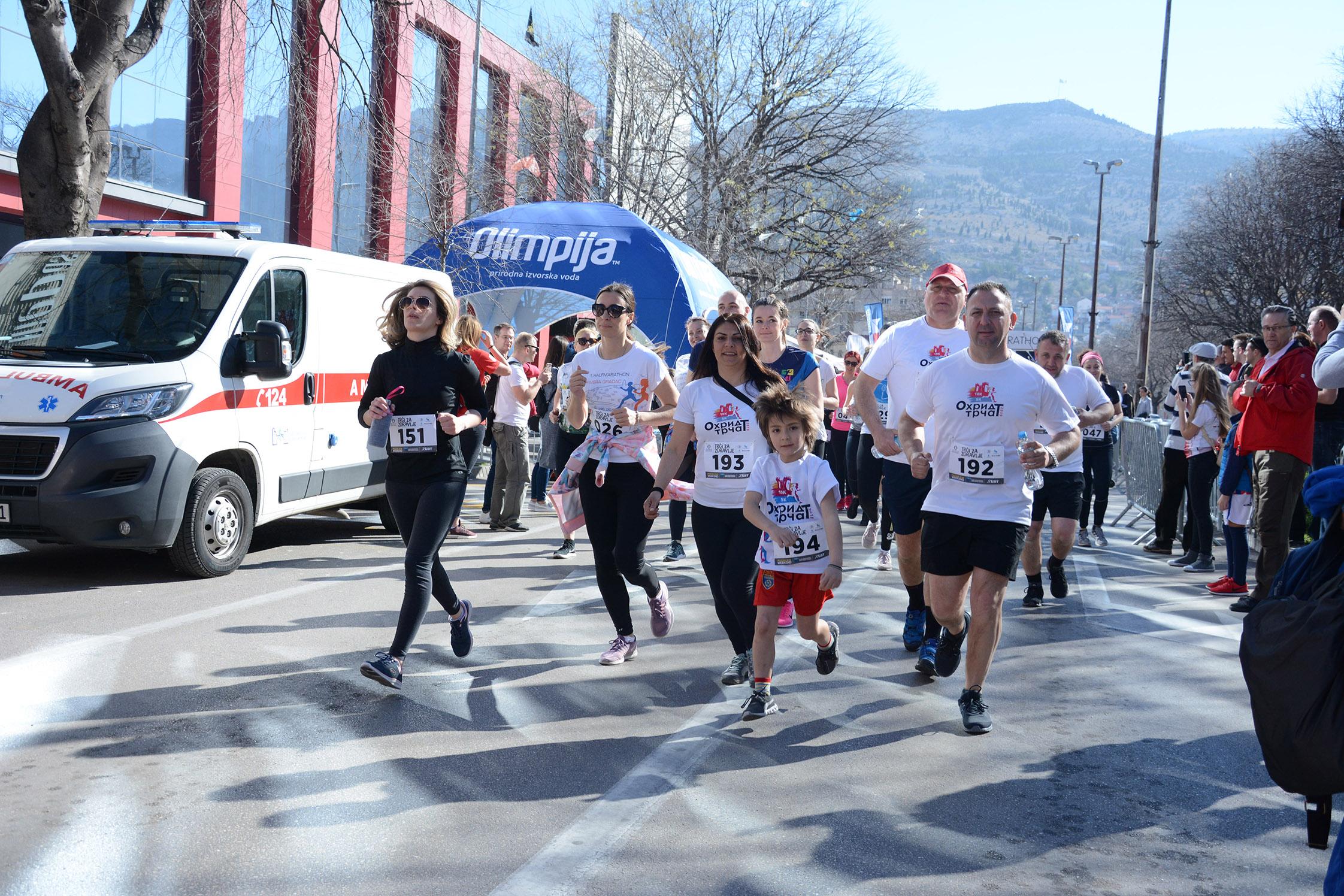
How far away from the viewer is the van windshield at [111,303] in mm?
8227

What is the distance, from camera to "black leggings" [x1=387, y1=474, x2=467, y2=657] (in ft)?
18.8

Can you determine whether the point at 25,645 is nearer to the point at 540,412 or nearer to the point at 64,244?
the point at 64,244

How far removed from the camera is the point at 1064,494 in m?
8.63

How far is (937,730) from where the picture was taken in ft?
17.7

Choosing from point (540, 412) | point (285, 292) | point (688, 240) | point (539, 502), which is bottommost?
point (539, 502)

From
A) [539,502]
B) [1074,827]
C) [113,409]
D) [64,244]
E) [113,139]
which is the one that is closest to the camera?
[1074,827]

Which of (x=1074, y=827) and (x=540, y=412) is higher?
(x=540, y=412)

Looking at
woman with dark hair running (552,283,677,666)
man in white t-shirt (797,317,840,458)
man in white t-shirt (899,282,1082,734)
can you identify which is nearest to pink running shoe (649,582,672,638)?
woman with dark hair running (552,283,677,666)

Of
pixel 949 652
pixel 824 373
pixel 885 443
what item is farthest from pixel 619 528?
pixel 824 373

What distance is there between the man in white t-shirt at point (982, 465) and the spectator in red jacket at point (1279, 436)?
364 cm

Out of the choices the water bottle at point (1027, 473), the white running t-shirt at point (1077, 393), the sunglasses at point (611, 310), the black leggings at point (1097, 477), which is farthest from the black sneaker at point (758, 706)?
the black leggings at point (1097, 477)

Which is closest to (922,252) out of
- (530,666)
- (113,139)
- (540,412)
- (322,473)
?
(113,139)

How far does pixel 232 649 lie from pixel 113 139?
1755 centimetres

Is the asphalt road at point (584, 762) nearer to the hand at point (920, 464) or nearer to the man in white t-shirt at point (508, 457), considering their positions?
the hand at point (920, 464)
